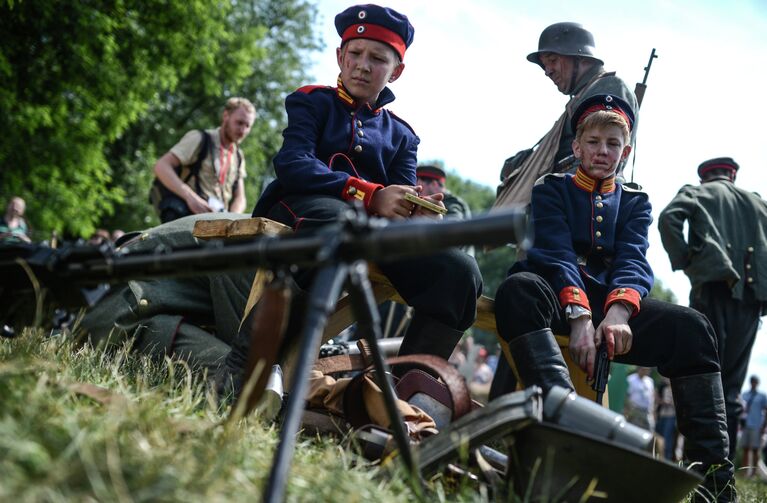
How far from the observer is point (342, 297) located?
4012mm

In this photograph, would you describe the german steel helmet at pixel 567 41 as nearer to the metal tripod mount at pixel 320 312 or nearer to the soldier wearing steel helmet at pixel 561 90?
the soldier wearing steel helmet at pixel 561 90

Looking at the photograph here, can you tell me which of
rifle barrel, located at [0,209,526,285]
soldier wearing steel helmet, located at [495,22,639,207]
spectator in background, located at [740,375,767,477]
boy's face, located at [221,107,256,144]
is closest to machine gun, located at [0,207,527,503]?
rifle barrel, located at [0,209,526,285]

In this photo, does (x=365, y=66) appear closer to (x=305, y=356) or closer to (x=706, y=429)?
(x=706, y=429)

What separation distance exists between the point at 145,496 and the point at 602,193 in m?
3.09

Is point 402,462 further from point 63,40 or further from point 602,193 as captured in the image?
point 63,40

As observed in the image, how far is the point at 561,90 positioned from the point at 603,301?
2494 mm

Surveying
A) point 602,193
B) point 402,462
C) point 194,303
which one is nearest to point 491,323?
point 602,193

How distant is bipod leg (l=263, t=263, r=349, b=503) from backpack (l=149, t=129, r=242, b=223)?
544 centimetres

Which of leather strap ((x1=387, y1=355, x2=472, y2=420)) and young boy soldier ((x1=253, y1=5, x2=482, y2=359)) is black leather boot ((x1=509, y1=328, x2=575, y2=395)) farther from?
leather strap ((x1=387, y1=355, x2=472, y2=420))

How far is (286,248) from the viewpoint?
5.84ft

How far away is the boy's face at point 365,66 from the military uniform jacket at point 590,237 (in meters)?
0.95

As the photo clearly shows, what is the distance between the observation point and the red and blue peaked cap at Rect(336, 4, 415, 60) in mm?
3939

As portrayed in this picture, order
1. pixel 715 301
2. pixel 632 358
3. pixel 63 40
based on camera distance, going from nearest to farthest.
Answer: pixel 632 358
pixel 715 301
pixel 63 40

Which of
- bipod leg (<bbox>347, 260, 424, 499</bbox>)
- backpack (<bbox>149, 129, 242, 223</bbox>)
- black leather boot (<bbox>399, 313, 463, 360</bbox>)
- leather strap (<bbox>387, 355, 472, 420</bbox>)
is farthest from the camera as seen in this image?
backpack (<bbox>149, 129, 242, 223</bbox>)
